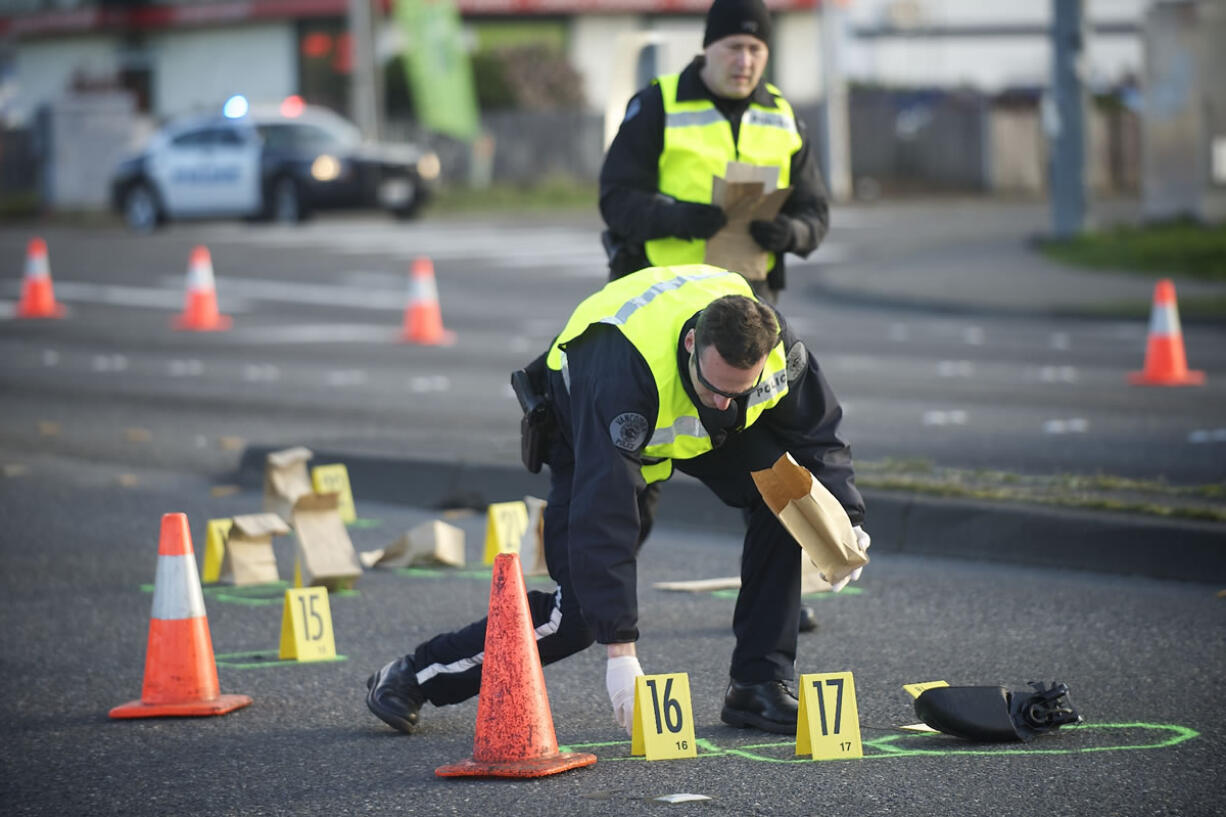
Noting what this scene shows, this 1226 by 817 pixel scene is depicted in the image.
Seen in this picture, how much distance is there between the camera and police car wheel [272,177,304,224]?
2838cm

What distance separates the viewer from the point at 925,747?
507cm

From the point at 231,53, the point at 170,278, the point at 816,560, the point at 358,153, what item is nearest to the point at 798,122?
the point at 816,560

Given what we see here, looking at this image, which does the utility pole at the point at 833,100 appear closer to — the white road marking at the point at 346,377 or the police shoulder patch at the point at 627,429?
the white road marking at the point at 346,377

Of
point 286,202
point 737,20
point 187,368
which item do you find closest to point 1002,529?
point 737,20

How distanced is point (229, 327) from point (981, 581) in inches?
443

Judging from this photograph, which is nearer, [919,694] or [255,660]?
[919,694]

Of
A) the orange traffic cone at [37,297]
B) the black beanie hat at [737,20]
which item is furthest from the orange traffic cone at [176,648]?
the orange traffic cone at [37,297]

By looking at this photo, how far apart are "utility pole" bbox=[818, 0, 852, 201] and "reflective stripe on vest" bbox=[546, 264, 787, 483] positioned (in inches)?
1183

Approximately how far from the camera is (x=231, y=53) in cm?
5044

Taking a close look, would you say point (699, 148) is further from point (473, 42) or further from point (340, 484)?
point (473, 42)

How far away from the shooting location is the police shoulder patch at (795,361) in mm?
4934

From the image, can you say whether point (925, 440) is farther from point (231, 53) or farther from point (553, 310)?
point (231, 53)

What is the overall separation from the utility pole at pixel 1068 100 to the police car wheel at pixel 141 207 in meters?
13.7

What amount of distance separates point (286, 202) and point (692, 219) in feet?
75.2
